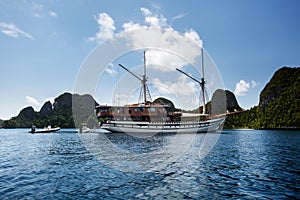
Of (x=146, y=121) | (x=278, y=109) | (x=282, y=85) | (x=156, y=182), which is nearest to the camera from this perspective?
(x=156, y=182)

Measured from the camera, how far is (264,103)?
18125 centimetres

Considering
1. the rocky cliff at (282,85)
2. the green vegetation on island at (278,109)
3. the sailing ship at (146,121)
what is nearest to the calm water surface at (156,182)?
the sailing ship at (146,121)

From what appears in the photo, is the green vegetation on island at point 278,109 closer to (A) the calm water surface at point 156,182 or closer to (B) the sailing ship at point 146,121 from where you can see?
(B) the sailing ship at point 146,121

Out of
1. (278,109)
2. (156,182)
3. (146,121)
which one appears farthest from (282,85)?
(156,182)

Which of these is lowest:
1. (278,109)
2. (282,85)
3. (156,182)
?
(156,182)

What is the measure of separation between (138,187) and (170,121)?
5926 centimetres

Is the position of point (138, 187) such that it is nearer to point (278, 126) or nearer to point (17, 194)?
point (17, 194)

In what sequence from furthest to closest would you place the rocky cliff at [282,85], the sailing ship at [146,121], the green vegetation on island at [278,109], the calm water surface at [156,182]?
the rocky cliff at [282,85] → the green vegetation on island at [278,109] → the sailing ship at [146,121] → the calm water surface at [156,182]

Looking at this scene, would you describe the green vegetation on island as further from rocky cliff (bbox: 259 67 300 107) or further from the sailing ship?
the sailing ship

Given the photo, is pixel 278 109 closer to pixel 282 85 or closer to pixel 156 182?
pixel 282 85

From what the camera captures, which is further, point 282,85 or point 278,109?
point 282,85

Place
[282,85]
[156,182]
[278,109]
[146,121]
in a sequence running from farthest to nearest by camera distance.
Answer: [282,85], [278,109], [146,121], [156,182]

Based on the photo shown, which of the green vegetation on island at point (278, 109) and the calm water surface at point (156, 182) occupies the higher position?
the green vegetation on island at point (278, 109)

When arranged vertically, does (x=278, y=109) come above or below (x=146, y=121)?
above
